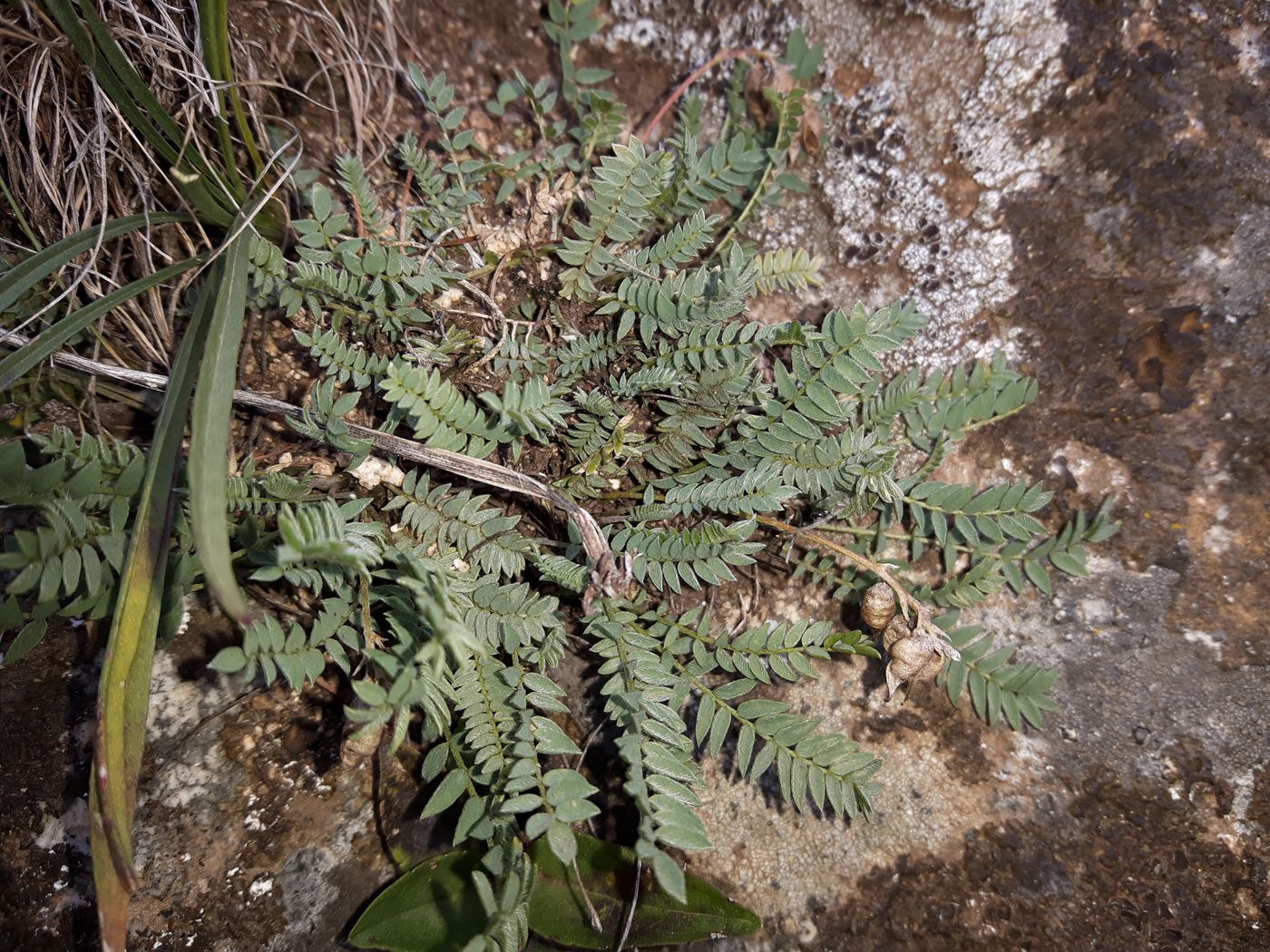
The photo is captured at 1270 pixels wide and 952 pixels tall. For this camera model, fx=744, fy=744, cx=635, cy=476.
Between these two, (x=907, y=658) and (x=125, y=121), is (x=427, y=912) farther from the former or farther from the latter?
(x=125, y=121)

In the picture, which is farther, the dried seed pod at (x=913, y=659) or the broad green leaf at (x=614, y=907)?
the dried seed pod at (x=913, y=659)

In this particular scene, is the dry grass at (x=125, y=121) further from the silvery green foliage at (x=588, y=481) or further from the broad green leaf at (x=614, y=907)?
the broad green leaf at (x=614, y=907)

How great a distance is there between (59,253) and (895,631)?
2.04m

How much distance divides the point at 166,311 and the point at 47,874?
4.29ft

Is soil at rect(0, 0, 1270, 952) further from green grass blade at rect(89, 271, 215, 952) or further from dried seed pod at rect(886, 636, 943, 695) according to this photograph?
green grass blade at rect(89, 271, 215, 952)

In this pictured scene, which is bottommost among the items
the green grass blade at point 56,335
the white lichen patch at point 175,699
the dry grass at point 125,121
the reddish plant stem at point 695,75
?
the white lichen patch at point 175,699

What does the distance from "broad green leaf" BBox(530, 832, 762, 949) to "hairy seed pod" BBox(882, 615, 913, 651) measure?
66 centimetres

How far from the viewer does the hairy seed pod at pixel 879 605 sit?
1.75m

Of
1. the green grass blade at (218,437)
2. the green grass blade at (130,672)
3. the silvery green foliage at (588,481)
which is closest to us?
the green grass blade at (218,437)

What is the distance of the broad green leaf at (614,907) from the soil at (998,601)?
0.15 metres

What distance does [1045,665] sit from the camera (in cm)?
183

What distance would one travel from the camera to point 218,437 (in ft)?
4.07

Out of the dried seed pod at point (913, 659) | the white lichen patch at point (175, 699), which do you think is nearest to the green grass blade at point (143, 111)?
the white lichen patch at point (175, 699)

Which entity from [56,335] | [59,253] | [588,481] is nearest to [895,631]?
[588,481]
